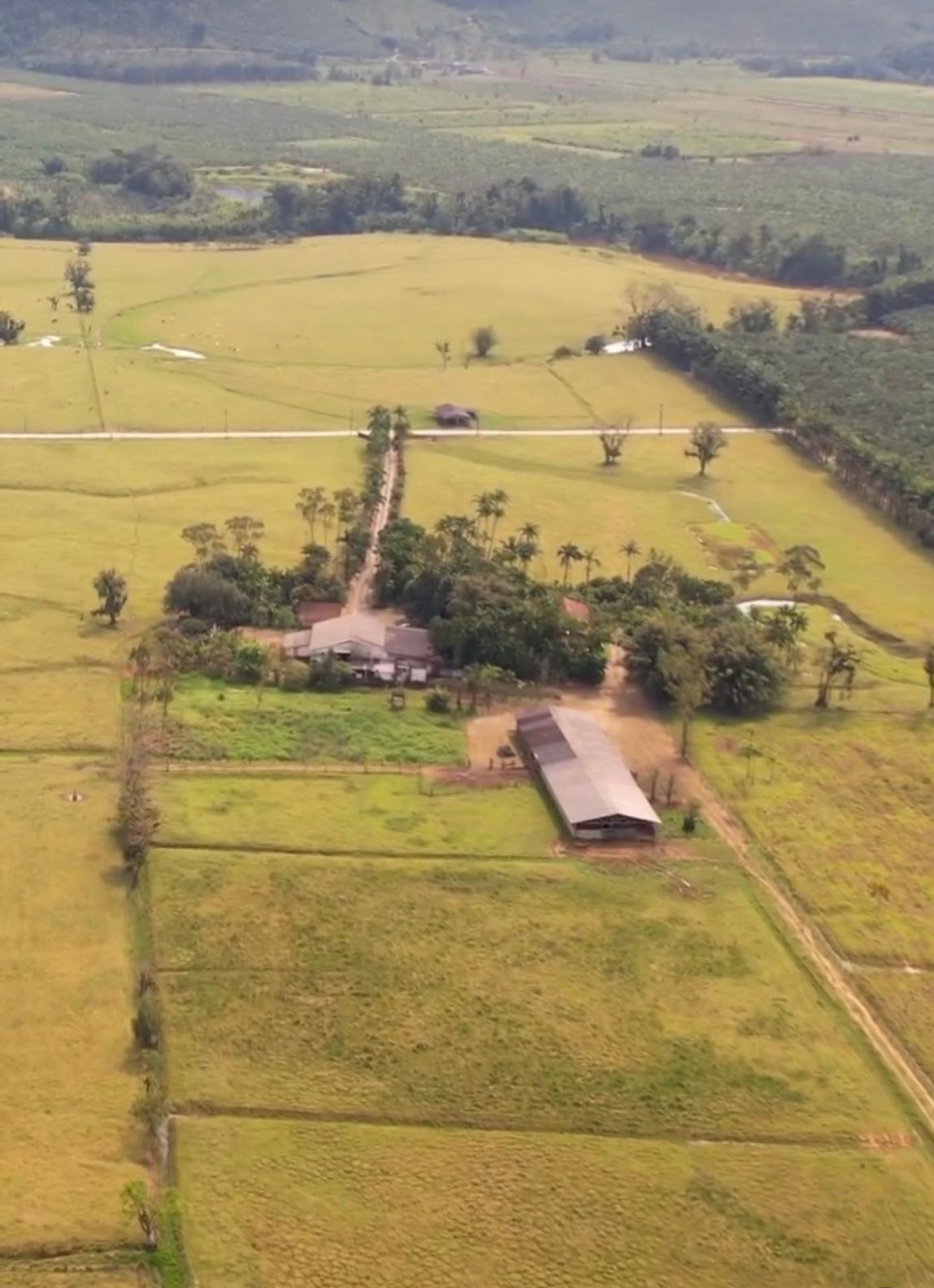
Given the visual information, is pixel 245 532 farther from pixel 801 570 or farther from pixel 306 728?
pixel 801 570

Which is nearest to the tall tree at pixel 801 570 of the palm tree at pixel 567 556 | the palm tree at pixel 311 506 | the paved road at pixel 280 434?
the palm tree at pixel 567 556

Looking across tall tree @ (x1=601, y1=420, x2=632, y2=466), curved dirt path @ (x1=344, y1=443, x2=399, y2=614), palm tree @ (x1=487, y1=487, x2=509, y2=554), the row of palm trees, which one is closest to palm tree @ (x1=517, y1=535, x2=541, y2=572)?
the row of palm trees

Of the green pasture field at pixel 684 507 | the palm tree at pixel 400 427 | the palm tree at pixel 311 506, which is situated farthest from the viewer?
the palm tree at pixel 400 427

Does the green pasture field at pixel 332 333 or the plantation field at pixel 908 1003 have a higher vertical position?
the plantation field at pixel 908 1003

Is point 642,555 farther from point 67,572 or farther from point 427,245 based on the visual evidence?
point 427,245

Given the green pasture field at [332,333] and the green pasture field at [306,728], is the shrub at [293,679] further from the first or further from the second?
the green pasture field at [332,333]

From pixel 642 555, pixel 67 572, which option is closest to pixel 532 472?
pixel 642 555

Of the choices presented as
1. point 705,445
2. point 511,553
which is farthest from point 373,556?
point 705,445
